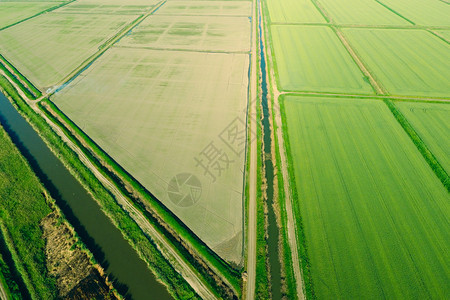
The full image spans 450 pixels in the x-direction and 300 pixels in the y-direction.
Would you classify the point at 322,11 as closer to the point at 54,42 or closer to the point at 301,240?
the point at 301,240

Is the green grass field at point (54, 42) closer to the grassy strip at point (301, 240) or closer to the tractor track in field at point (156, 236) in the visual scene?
the tractor track in field at point (156, 236)

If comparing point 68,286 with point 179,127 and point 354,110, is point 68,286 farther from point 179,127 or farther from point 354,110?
point 354,110

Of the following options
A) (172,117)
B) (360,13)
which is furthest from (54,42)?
(360,13)

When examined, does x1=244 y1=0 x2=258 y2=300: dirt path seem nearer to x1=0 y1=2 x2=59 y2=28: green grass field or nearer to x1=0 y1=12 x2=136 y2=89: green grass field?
x1=0 y1=12 x2=136 y2=89: green grass field

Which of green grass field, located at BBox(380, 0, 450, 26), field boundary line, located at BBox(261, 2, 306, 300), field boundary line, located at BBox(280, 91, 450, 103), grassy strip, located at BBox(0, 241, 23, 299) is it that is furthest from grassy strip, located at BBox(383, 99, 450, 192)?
green grass field, located at BBox(380, 0, 450, 26)

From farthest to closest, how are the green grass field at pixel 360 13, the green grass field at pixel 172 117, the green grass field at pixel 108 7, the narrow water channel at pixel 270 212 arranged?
the green grass field at pixel 108 7
the green grass field at pixel 360 13
the green grass field at pixel 172 117
the narrow water channel at pixel 270 212

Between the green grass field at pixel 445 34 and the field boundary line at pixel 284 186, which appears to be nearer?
the field boundary line at pixel 284 186

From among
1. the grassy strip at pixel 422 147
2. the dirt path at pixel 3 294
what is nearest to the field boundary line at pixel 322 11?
the grassy strip at pixel 422 147
